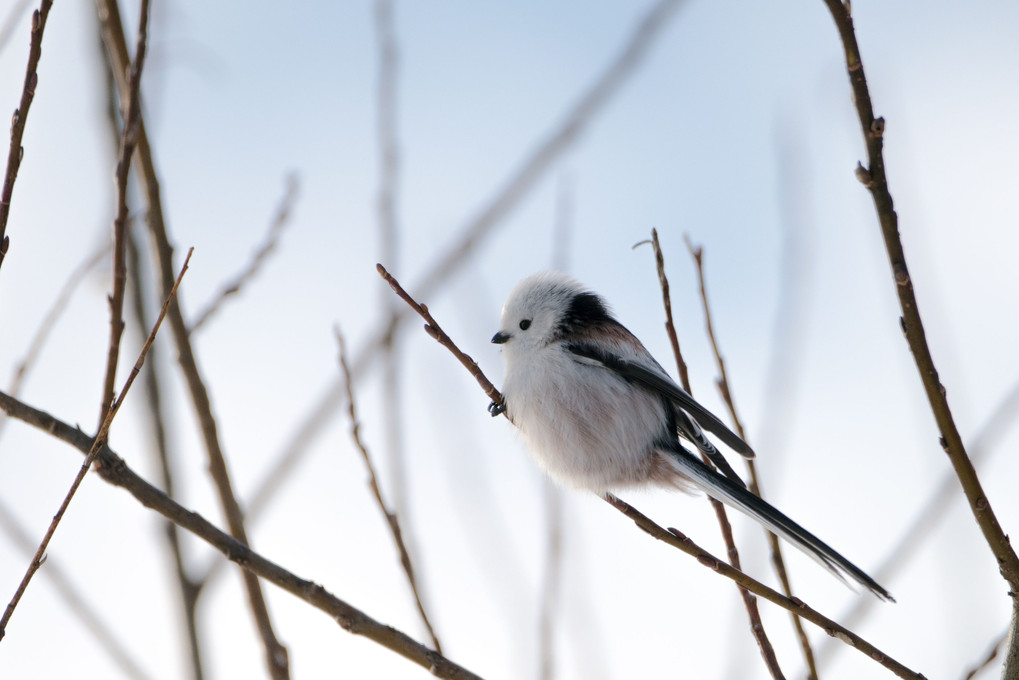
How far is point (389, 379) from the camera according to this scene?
7.11 feet

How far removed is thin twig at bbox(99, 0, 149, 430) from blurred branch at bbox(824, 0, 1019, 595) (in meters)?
1.00

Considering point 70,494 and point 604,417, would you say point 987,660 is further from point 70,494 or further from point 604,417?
point 70,494

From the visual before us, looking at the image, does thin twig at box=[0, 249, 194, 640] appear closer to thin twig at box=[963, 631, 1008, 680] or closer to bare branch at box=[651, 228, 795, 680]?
bare branch at box=[651, 228, 795, 680]

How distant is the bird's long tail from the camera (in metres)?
1.49

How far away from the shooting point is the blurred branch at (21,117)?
1.14 metres

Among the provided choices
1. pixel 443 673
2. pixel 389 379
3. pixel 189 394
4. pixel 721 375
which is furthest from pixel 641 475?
pixel 189 394

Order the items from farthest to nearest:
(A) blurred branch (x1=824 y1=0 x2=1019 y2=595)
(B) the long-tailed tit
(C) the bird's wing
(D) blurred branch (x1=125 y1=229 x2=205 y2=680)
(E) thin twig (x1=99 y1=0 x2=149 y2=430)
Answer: (B) the long-tailed tit, (C) the bird's wing, (D) blurred branch (x1=125 y1=229 x2=205 y2=680), (E) thin twig (x1=99 y1=0 x2=149 y2=430), (A) blurred branch (x1=824 y1=0 x2=1019 y2=595)

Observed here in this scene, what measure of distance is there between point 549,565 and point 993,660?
1074mm

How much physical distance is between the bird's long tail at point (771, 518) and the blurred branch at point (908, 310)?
21 cm

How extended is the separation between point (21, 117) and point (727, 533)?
4.51ft

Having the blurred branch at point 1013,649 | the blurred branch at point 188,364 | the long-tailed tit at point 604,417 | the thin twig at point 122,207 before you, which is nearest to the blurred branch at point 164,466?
the blurred branch at point 188,364

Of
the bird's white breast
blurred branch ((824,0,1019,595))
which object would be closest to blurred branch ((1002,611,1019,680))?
blurred branch ((824,0,1019,595))

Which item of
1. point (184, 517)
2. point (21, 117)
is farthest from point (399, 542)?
point (21, 117)

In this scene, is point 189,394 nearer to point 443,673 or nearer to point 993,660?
point 443,673
